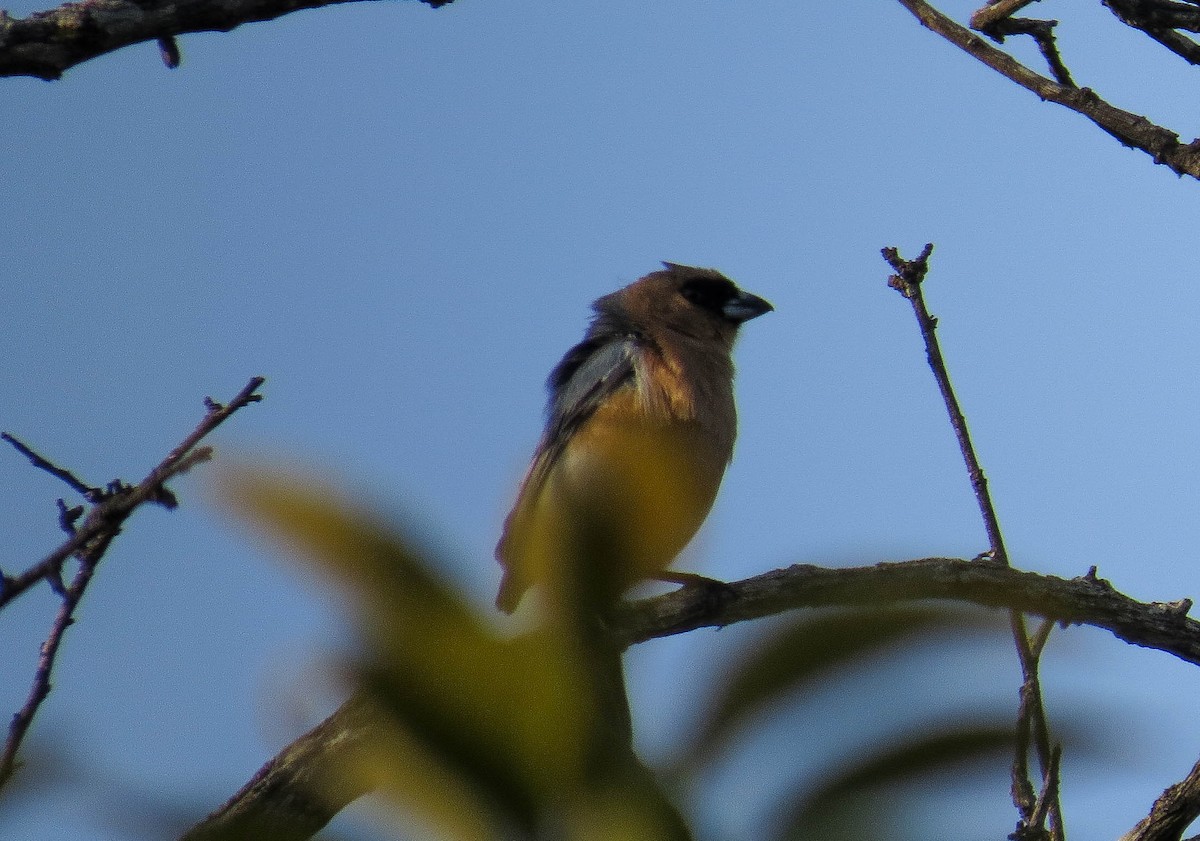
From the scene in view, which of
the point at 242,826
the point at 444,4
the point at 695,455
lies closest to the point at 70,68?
the point at 444,4

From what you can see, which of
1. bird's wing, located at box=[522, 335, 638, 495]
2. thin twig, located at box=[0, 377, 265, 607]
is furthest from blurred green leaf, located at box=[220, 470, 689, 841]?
bird's wing, located at box=[522, 335, 638, 495]

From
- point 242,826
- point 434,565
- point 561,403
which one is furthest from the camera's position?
point 561,403

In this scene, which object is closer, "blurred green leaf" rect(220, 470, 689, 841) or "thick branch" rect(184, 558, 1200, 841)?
"blurred green leaf" rect(220, 470, 689, 841)

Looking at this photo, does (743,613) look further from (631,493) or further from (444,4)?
(631,493)

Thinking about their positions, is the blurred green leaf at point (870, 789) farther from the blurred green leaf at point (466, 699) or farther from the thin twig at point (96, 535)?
the thin twig at point (96, 535)

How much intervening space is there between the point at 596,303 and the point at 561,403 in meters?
1.47

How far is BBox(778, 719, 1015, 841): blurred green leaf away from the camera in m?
1.48

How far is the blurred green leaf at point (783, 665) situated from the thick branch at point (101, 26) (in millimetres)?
2524

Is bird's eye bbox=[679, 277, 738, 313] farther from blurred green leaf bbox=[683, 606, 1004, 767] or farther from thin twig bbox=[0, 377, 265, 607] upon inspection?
blurred green leaf bbox=[683, 606, 1004, 767]

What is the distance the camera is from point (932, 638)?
1.71 meters

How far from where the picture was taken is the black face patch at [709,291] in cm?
836

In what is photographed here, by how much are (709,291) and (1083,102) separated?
370 cm

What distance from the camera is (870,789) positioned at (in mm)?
1484

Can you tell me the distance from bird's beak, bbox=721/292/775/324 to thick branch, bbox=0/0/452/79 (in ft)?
16.8
